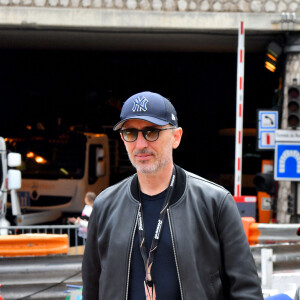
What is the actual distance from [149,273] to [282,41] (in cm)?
1030

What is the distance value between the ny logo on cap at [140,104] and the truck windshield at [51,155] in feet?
40.8

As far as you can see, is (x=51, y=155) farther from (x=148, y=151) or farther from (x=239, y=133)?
(x=148, y=151)

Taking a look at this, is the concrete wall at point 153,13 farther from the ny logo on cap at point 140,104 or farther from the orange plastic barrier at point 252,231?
the ny logo on cap at point 140,104

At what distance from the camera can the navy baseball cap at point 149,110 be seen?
8.83 feet

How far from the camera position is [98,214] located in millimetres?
2904

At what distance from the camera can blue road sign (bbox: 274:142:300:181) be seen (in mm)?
10555

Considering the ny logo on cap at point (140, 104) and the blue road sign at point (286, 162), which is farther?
the blue road sign at point (286, 162)

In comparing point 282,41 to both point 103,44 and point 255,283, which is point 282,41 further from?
point 255,283

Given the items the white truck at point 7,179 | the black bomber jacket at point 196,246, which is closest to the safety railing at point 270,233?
the black bomber jacket at point 196,246

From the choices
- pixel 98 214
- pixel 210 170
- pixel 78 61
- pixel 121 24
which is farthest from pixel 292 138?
pixel 210 170

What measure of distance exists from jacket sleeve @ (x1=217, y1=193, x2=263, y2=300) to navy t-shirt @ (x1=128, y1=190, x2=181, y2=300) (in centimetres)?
24

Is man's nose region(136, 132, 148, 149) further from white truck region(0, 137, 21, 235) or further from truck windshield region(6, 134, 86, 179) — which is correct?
truck windshield region(6, 134, 86, 179)

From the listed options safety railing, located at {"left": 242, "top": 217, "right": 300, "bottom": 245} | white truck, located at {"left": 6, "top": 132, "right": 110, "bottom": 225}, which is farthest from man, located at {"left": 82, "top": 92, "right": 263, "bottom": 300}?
white truck, located at {"left": 6, "top": 132, "right": 110, "bottom": 225}

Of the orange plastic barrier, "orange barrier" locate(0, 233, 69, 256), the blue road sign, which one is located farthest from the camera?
the blue road sign
